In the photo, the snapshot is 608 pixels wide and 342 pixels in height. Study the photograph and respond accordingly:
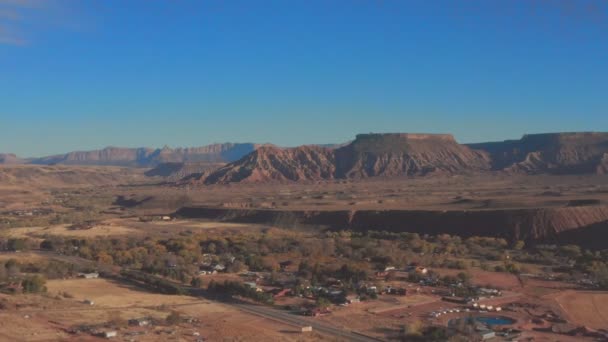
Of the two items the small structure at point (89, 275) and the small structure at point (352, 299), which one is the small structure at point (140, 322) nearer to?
the small structure at point (352, 299)

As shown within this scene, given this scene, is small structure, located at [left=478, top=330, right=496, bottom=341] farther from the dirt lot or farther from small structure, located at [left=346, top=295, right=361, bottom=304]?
small structure, located at [left=346, top=295, right=361, bottom=304]

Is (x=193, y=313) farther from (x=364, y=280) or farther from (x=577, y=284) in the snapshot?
(x=577, y=284)

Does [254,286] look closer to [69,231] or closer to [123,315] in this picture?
[123,315]

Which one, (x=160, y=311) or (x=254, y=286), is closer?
(x=160, y=311)

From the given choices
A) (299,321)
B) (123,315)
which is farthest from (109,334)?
(299,321)

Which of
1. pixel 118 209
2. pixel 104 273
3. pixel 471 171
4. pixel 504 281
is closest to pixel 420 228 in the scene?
pixel 504 281

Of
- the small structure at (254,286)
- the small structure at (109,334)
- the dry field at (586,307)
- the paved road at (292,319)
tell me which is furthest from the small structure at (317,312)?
the dry field at (586,307)

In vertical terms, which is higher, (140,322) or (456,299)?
(456,299)
